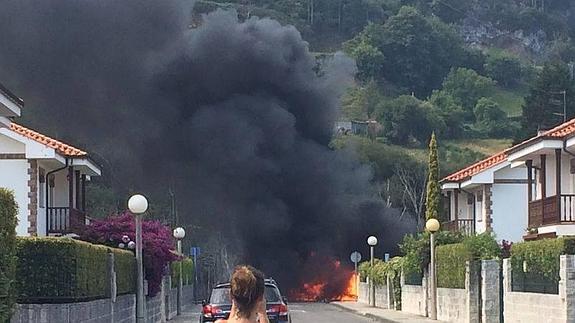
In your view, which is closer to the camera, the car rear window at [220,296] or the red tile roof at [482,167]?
the car rear window at [220,296]

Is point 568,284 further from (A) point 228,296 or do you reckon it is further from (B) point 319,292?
(B) point 319,292

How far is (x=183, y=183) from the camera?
67.1m

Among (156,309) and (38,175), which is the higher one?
(38,175)

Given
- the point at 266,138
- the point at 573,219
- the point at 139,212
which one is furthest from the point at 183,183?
the point at 139,212

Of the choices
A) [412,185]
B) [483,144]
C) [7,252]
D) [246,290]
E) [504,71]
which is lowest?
[246,290]

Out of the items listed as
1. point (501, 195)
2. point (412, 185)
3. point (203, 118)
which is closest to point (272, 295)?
point (501, 195)

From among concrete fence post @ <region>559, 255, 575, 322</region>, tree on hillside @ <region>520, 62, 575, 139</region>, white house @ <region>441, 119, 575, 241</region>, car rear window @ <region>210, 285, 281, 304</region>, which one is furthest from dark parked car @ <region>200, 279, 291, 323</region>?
tree on hillside @ <region>520, 62, 575, 139</region>

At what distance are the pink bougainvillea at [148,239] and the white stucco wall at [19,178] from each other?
11.6 feet

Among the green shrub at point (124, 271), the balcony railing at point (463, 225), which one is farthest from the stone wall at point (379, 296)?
the green shrub at point (124, 271)

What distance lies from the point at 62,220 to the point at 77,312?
23199mm

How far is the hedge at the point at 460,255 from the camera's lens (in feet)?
105

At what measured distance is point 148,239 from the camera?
A: 33312 millimetres

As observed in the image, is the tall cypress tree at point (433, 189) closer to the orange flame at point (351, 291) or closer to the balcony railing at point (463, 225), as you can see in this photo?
the balcony railing at point (463, 225)

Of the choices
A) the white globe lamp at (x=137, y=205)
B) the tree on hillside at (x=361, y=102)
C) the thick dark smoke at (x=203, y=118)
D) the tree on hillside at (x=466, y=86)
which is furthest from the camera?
the tree on hillside at (x=466, y=86)
